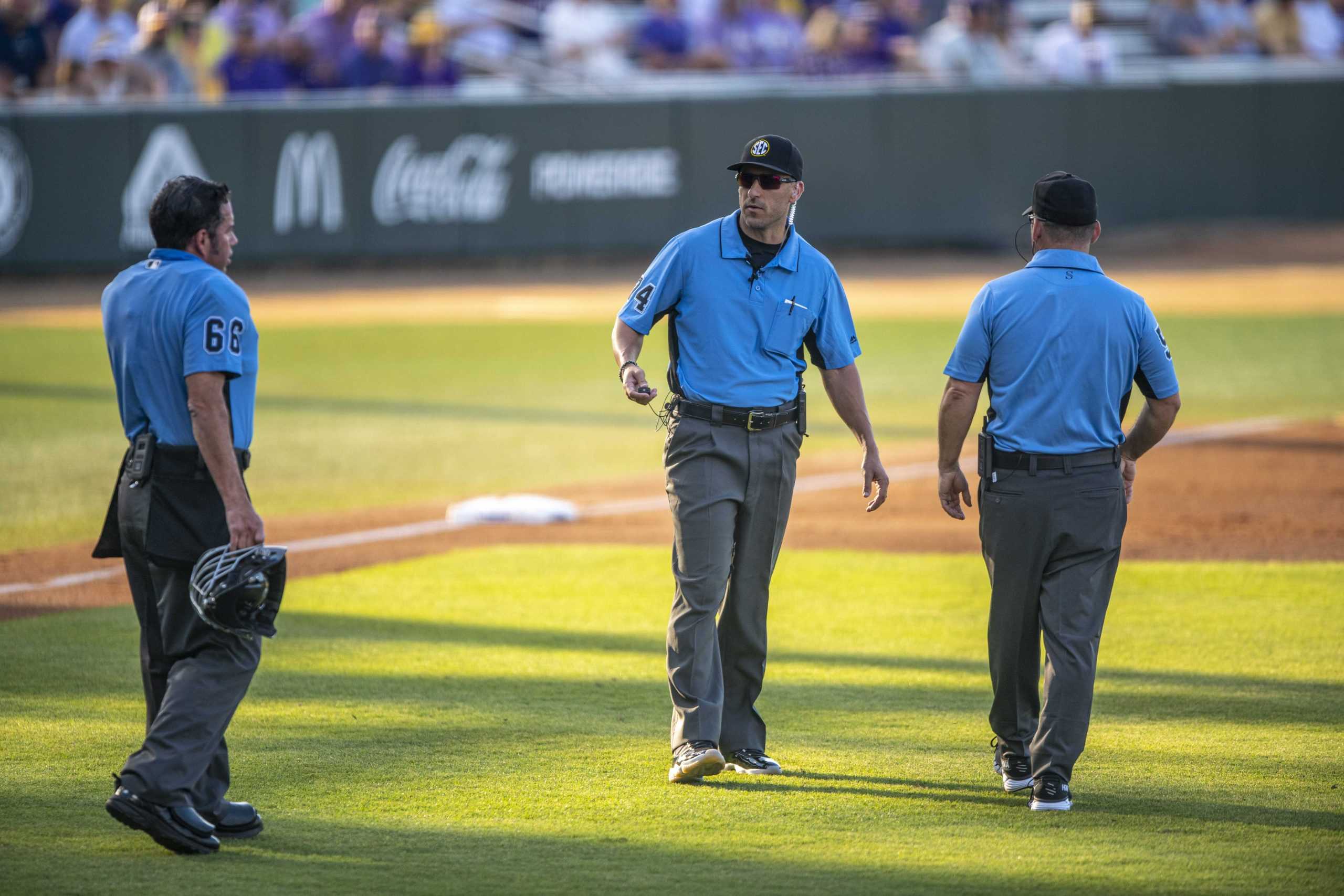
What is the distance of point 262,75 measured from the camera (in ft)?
74.2

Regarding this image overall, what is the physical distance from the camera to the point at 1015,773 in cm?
538

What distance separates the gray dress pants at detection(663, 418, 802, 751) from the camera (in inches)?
215

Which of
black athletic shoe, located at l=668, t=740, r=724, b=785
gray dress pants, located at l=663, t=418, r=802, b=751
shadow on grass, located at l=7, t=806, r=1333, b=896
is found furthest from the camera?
gray dress pants, located at l=663, t=418, r=802, b=751

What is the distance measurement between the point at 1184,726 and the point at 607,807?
8.00 feet

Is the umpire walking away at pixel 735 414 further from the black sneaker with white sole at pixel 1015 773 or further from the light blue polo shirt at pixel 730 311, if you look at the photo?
the black sneaker with white sole at pixel 1015 773

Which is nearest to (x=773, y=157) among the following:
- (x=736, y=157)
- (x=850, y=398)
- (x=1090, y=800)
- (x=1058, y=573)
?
(x=850, y=398)

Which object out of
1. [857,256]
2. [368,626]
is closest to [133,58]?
[857,256]

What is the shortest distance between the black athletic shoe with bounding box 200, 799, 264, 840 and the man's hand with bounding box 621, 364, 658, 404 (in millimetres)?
1810

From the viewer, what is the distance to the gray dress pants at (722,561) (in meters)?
5.47

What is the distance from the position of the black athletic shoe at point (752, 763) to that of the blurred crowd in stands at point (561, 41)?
61.5 feet

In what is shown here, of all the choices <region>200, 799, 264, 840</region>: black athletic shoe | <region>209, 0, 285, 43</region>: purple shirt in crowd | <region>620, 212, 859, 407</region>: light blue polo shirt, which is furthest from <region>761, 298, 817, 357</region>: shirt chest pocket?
<region>209, 0, 285, 43</region>: purple shirt in crowd

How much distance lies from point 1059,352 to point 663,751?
2.08m

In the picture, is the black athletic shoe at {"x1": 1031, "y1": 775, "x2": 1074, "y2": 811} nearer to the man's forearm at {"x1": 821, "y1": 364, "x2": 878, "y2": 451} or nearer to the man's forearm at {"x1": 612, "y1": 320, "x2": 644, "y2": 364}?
the man's forearm at {"x1": 821, "y1": 364, "x2": 878, "y2": 451}

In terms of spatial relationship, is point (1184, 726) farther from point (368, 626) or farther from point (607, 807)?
point (368, 626)
